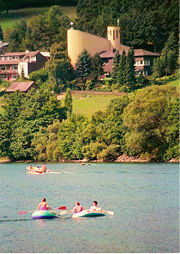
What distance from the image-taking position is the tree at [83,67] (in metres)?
168

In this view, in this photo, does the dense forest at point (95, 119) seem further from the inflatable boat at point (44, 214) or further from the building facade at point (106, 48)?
the inflatable boat at point (44, 214)

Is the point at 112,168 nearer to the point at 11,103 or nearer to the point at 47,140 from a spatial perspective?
the point at 47,140

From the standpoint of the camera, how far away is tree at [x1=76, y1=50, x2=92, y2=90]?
550ft

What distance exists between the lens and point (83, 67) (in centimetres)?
16838

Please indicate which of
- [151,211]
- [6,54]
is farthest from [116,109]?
[6,54]

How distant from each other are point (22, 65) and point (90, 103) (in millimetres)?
45004

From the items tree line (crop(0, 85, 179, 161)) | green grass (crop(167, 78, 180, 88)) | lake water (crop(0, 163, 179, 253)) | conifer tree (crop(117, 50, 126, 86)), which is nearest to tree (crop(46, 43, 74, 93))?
conifer tree (crop(117, 50, 126, 86))

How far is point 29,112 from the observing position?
12069cm

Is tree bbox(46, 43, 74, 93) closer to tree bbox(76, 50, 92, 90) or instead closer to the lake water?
tree bbox(76, 50, 92, 90)

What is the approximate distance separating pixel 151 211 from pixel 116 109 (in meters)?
Result: 51.1

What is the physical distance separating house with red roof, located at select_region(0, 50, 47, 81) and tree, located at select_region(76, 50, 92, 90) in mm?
17030

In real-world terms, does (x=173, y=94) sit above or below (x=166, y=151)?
above

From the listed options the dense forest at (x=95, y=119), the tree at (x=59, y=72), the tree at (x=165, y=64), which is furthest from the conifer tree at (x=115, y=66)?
the tree at (x=59, y=72)

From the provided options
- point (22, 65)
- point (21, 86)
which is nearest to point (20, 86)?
point (21, 86)
